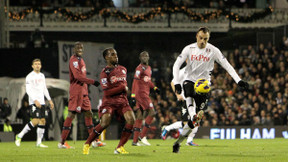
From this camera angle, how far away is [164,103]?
27453 millimetres

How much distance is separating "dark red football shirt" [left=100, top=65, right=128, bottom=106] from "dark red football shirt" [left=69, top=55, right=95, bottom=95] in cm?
239

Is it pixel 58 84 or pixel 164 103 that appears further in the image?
pixel 164 103

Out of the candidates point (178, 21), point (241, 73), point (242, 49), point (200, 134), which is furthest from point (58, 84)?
point (178, 21)

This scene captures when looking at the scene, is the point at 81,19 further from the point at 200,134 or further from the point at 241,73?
the point at 200,134

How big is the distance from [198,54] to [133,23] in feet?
79.1

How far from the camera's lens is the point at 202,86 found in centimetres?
1145

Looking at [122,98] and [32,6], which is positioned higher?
[32,6]

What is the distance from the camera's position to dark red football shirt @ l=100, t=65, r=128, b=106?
11.4 m

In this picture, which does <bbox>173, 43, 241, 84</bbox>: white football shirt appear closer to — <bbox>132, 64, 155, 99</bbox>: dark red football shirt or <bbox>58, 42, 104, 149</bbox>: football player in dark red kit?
<bbox>58, 42, 104, 149</bbox>: football player in dark red kit

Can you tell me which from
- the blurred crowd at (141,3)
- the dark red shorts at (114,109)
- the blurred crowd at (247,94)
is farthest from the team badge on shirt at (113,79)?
the blurred crowd at (141,3)

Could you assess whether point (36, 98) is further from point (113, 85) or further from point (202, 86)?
point (202, 86)

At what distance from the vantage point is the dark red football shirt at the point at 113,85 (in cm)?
1135

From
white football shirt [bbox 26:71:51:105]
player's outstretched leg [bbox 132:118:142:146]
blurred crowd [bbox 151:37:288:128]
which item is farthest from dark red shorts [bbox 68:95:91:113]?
blurred crowd [bbox 151:37:288:128]

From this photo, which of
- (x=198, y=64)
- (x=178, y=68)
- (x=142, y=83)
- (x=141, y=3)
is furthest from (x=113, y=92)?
(x=141, y=3)
